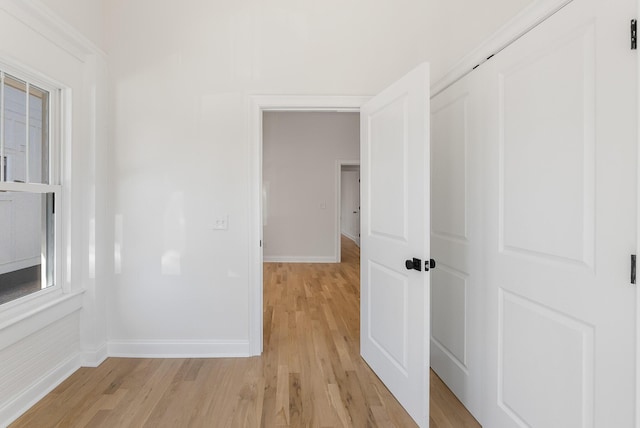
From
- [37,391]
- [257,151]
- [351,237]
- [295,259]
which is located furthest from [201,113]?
[351,237]

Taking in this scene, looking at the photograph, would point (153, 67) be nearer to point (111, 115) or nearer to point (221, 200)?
point (111, 115)

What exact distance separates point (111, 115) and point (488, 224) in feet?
8.94

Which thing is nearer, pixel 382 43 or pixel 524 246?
pixel 524 246

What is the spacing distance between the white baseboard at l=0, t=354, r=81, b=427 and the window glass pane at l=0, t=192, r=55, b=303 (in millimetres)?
554

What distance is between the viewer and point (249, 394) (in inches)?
80.5

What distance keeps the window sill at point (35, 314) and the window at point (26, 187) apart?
84 mm

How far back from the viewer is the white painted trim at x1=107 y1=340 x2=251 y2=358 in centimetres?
253

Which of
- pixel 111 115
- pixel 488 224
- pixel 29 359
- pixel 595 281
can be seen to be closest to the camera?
pixel 595 281

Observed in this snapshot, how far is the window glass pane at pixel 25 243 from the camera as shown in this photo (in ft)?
6.08

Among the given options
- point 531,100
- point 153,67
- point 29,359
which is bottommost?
point 29,359

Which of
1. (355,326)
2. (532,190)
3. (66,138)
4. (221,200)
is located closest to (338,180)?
(355,326)

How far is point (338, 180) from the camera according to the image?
6.59 m

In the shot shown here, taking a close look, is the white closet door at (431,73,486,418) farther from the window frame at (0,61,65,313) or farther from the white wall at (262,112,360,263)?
the white wall at (262,112,360,263)

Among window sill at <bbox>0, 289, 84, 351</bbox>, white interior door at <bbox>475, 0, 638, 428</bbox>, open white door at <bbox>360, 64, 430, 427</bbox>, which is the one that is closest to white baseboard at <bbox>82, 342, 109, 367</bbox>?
window sill at <bbox>0, 289, 84, 351</bbox>
